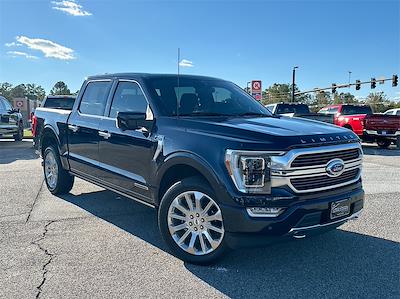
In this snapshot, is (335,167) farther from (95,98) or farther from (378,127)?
(378,127)

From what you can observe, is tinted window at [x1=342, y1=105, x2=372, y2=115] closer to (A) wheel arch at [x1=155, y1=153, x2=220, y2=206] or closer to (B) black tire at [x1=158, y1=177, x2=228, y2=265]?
(A) wheel arch at [x1=155, y1=153, x2=220, y2=206]

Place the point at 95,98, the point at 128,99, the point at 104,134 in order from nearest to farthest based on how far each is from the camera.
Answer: the point at 128,99 < the point at 104,134 < the point at 95,98

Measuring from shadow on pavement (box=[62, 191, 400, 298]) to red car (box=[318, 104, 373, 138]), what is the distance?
12.5m

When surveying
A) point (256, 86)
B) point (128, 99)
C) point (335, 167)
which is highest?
point (256, 86)

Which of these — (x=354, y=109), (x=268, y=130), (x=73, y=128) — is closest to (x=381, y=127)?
(x=354, y=109)

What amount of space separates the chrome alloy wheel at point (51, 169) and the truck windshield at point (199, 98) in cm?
292

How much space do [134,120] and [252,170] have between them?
1.52 meters

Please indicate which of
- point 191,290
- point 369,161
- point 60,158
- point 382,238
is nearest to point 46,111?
point 60,158

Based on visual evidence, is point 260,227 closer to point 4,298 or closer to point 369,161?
point 4,298

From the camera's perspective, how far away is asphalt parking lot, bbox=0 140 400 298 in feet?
11.2

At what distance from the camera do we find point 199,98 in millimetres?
4879

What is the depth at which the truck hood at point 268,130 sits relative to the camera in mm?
3557

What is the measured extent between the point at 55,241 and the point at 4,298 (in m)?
1.34

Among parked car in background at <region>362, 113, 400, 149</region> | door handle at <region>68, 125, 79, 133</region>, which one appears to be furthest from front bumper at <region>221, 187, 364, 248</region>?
parked car in background at <region>362, 113, 400, 149</region>
